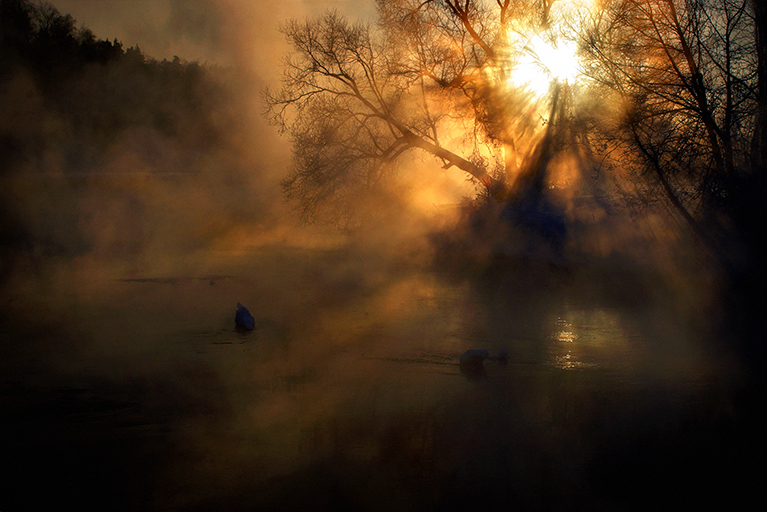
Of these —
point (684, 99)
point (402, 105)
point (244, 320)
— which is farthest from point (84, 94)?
point (684, 99)

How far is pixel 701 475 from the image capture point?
11.0ft

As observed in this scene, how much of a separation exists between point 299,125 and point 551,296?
24.0 feet

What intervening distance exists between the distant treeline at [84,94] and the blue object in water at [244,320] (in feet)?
48.2

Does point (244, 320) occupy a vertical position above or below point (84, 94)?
below

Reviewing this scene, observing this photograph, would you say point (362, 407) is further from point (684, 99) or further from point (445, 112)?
point (445, 112)

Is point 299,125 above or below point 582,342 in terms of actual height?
above

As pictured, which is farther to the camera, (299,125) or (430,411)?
(299,125)

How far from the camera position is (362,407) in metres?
4.09

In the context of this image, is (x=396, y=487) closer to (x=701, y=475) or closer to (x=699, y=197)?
(x=701, y=475)

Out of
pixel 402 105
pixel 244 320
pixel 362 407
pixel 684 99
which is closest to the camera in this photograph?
pixel 362 407

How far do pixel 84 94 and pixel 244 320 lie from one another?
2025 cm

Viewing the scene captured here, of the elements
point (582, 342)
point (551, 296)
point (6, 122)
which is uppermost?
point (6, 122)

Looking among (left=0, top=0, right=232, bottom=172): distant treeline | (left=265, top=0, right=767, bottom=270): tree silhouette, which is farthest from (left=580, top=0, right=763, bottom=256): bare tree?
(left=0, top=0, right=232, bottom=172): distant treeline

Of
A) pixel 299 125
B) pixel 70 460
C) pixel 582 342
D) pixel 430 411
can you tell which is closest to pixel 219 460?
pixel 70 460
